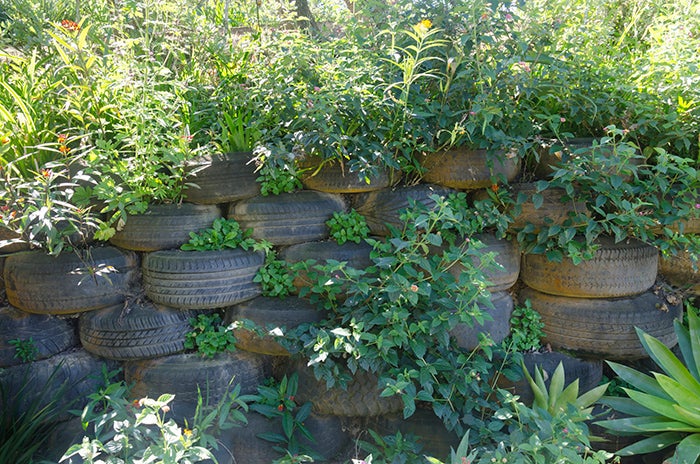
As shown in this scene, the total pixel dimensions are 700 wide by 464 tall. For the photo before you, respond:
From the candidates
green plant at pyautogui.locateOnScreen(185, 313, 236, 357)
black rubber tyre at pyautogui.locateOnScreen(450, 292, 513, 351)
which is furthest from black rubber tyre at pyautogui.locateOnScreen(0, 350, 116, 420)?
black rubber tyre at pyautogui.locateOnScreen(450, 292, 513, 351)

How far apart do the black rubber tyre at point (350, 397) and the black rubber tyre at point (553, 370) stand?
1.88 ft

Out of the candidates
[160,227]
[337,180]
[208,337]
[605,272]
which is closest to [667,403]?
[605,272]

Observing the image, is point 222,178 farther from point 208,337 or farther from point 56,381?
point 56,381

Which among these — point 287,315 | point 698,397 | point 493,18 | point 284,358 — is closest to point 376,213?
point 287,315

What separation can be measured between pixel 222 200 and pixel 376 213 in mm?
690

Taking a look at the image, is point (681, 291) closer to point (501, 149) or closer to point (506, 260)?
point (506, 260)

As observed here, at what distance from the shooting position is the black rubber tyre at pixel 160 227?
7.28 ft

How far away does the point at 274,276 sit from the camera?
90.2 inches

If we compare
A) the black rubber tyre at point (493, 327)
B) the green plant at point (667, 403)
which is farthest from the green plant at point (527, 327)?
the green plant at point (667, 403)

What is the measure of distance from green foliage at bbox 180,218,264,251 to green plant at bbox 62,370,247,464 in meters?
0.62

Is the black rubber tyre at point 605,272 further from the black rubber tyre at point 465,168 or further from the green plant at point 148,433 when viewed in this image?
the green plant at point 148,433

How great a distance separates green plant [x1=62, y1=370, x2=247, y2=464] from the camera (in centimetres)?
A: 163

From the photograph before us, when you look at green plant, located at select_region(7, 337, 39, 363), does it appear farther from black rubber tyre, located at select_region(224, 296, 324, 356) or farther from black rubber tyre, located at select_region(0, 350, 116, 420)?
black rubber tyre, located at select_region(224, 296, 324, 356)

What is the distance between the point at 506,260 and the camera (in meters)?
2.39
